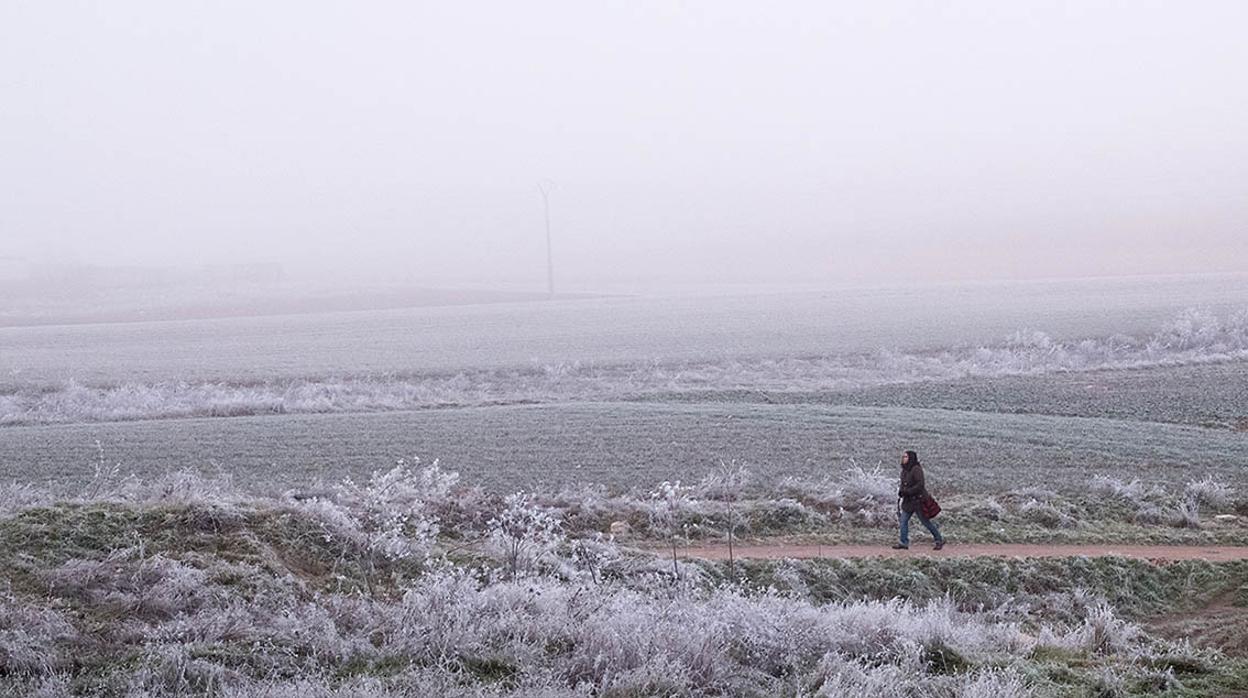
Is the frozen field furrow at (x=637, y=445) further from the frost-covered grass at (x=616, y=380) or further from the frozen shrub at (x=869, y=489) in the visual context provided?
the frost-covered grass at (x=616, y=380)

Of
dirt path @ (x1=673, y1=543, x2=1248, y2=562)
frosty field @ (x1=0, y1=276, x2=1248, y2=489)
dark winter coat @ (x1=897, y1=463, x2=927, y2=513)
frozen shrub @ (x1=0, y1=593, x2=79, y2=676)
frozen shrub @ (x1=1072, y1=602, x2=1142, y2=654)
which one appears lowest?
dirt path @ (x1=673, y1=543, x2=1248, y2=562)

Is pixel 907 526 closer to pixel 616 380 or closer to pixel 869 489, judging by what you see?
pixel 869 489

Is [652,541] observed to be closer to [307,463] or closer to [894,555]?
[894,555]

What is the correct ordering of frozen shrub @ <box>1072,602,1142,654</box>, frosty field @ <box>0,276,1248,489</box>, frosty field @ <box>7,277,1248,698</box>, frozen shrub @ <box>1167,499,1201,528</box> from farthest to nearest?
frosty field @ <box>0,276,1248,489</box> < frozen shrub @ <box>1167,499,1201,528</box> < frozen shrub @ <box>1072,602,1142,654</box> < frosty field @ <box>7,277,1248,698</box>

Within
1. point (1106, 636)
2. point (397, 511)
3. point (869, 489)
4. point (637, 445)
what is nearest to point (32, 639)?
point (397, 511)

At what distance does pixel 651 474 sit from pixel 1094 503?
758cm

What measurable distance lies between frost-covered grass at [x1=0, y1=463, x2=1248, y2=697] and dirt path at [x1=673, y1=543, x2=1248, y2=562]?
1.46 feet

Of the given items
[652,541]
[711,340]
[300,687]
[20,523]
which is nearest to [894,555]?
[652,541]

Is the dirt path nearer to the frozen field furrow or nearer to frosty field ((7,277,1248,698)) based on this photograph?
frosty field ((7,277,1248,698))

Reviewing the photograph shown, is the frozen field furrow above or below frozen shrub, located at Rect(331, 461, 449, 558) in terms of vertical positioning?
below

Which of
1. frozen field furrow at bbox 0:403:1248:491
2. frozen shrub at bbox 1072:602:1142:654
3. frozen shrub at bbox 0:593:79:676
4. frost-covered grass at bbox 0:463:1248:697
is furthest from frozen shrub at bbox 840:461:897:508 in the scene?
frozen shrub at bbox 0:593:79:676

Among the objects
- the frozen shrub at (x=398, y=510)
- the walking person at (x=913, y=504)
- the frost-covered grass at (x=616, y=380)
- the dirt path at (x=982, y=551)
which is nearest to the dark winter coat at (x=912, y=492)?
the walking person at (x=913, y=504)

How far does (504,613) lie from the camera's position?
766cm

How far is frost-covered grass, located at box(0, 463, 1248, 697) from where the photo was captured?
6.39 metres
